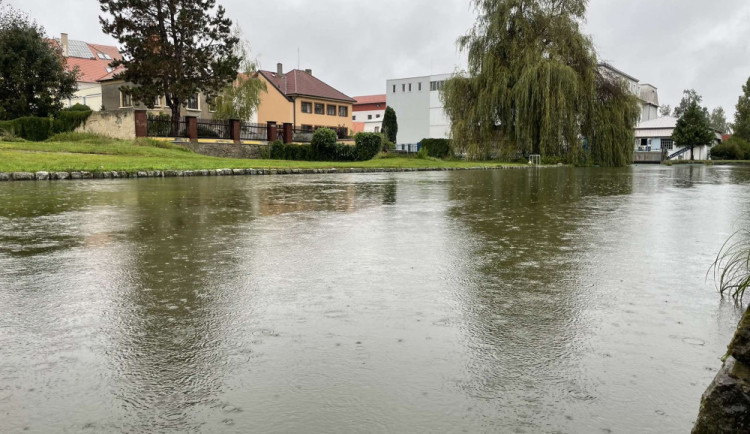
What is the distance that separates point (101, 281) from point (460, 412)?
3.11m

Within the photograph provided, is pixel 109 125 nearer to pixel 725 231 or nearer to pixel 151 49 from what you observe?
pixel 151 49

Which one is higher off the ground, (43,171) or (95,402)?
(43,171)

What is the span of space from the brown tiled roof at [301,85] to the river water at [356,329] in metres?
55.2

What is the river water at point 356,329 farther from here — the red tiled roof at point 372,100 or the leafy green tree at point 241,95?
the red tiled roof at point 372,100

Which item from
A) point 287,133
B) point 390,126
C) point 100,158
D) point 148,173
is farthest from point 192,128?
point 390,126

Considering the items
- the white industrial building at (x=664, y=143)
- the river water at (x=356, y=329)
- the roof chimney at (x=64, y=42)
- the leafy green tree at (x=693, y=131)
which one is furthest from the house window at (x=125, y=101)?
the leafy green tree at (x=693, y=131)

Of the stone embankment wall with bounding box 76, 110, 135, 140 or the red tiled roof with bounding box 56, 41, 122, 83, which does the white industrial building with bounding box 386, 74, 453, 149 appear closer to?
the red tiled roof with bounding box 56, 41, 122, 83

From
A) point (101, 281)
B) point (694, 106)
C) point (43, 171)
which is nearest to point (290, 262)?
point (101, 281)

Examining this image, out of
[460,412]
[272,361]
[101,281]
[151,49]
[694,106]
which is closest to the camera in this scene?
[460,412]

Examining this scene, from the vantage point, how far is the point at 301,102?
60.2m

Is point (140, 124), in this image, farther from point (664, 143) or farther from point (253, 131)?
point (664, 143)

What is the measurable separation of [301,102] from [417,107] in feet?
86.1

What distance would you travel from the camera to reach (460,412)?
2.12m

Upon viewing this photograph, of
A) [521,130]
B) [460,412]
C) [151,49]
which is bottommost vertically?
[460,412]
